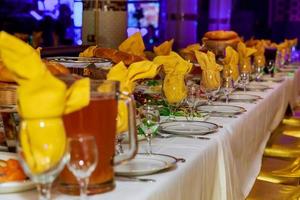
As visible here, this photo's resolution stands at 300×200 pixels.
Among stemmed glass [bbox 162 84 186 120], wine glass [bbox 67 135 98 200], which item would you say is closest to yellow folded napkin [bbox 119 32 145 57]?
stemmed glass [bbox 162 84 186 120]

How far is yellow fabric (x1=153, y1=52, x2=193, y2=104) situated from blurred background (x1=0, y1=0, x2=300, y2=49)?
484 centimetres

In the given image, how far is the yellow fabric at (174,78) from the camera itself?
2242 mm

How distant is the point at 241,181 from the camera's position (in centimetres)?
237

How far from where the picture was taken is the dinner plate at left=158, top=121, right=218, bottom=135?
1.94 metres

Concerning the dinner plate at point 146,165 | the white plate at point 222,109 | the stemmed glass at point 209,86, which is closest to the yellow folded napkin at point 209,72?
the stemmed glass at point 209,86

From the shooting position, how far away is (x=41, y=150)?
1.04m

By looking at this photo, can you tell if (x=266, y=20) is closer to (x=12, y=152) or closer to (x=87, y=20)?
(x=87, y=20)

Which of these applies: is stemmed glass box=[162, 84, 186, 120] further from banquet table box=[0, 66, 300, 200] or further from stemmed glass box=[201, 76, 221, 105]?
stemmed glass box=[201, 76, 221, 105]

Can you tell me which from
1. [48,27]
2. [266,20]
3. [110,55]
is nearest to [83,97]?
[110,55]

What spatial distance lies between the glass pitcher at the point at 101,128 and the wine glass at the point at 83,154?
56 mm

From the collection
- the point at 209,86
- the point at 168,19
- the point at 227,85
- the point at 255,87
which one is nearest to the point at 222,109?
the point at 209,86

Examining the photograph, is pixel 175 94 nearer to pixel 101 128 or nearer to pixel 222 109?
pixel 222 109

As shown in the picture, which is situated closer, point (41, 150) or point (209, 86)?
point (41, 150)

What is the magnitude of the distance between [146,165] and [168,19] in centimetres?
1076
